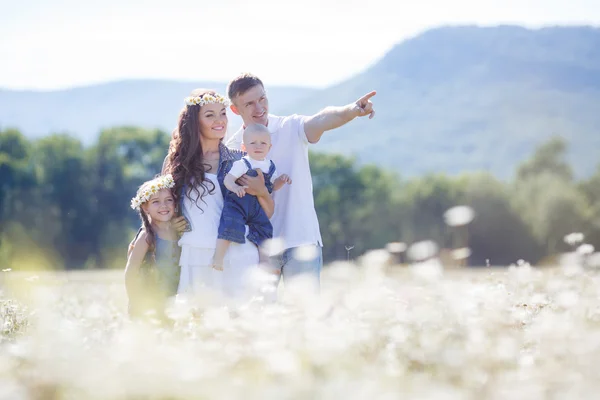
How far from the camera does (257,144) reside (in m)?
7.32

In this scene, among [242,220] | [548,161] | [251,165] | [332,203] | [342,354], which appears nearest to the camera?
[342,354]

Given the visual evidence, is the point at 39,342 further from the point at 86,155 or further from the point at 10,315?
the point at 86,155

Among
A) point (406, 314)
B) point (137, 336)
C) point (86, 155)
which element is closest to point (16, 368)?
point (137, 336)

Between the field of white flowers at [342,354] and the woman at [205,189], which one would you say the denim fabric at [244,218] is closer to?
the woman at [205,189]

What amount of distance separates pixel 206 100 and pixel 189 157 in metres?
0.57

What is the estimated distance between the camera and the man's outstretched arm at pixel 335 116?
23.9 feet

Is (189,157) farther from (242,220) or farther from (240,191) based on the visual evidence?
(242,220)

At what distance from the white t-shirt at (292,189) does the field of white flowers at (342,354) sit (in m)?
2.33

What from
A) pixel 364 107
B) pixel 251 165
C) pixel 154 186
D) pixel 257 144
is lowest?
pixel 154 186

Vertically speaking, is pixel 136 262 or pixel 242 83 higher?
pixel 242 83

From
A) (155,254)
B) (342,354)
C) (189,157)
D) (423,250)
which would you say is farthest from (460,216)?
(155,254)

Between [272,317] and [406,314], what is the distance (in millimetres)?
801

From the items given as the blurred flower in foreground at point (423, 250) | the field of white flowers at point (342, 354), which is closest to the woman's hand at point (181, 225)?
the field of white flowers at point (342, 354)

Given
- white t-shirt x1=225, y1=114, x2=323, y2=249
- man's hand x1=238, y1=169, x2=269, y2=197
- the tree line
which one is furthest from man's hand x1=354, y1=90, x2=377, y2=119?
the tree line
